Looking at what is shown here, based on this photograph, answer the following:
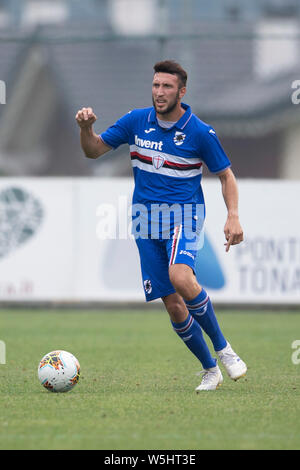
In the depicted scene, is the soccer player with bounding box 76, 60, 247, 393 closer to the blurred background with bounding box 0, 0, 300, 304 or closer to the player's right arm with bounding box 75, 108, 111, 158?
the player's right arm with bounding box 75, 108, 111, 158

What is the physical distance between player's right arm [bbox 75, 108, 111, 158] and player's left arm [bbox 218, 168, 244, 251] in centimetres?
93

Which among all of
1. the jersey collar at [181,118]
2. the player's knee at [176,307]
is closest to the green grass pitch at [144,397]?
the player's knee at [176,307]

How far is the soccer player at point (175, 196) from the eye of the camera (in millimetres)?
7211

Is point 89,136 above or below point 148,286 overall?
above

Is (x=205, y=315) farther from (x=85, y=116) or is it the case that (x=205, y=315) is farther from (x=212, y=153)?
(x=85, y=116)

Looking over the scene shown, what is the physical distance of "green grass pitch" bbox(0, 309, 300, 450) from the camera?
17.3 feet

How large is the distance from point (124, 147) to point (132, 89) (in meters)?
2.72

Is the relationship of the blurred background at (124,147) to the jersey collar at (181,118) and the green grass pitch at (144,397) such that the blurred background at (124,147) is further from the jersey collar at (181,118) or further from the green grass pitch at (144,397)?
the jersey collar at (181,118)

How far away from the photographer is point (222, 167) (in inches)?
285

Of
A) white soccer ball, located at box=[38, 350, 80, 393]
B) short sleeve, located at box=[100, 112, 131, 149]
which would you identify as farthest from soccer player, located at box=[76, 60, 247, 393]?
white soccer ball, located at box=[38, 350, 80, 393]

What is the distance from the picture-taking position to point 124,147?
63.1 ft

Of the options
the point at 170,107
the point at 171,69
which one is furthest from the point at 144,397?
the point at 171,69

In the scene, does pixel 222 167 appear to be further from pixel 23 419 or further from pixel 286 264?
pixel 286 264
